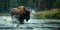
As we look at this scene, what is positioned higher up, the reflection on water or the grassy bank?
the grassy bank

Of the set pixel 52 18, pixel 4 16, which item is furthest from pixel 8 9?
pixel 52 18

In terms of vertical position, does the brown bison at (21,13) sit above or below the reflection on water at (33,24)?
above

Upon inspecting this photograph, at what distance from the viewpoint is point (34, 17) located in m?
5.46

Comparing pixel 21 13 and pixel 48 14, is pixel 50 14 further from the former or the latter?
pixel 21 13

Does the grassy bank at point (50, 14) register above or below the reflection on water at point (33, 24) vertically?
above

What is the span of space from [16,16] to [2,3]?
0.18m

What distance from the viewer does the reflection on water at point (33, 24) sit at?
5.46m

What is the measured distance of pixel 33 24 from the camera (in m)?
5.46

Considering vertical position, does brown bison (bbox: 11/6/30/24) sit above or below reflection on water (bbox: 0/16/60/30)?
above

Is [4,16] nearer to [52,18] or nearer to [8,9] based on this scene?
[8,9]

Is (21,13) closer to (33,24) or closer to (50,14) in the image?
(33,24)

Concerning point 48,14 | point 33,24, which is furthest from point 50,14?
point 33,24

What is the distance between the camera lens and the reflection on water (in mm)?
5461

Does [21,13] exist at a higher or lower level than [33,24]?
higher
